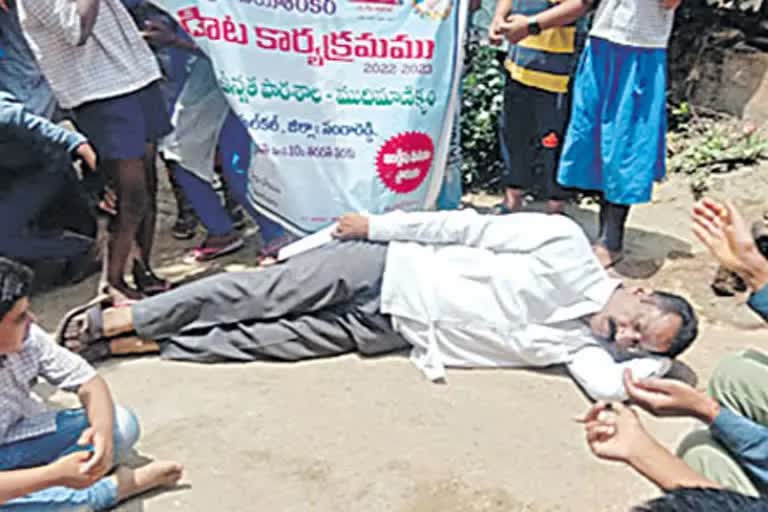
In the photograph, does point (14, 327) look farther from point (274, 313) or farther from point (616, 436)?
point (616, 436)

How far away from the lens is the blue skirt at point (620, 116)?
161 inches

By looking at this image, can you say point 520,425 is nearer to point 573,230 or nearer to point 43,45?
point 573,230

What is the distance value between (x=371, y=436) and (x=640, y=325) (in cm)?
97

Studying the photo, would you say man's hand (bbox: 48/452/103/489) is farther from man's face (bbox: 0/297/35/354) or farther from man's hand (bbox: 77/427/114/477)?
man's face (bbox: 0/297/35/354)

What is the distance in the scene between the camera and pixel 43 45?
3.32 m

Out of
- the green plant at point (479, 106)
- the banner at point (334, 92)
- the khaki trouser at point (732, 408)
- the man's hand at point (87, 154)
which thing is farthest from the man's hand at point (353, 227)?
the green plant at point (479, 106)

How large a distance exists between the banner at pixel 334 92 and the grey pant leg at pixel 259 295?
1.98 feet

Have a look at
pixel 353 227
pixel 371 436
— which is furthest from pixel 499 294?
pixel 371 436

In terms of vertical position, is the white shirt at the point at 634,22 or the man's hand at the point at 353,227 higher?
the white shirt at the point at 634,22

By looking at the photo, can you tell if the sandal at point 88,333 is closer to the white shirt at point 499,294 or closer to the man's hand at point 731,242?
the white shirt at point 499,294

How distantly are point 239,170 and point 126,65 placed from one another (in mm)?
814

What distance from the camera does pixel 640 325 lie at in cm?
322

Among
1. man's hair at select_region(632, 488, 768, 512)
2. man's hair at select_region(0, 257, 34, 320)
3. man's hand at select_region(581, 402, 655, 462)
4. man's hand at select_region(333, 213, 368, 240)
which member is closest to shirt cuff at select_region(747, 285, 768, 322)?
man's hand at select_region(581, 402, 655, 462)

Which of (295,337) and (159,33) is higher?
(159,33)
